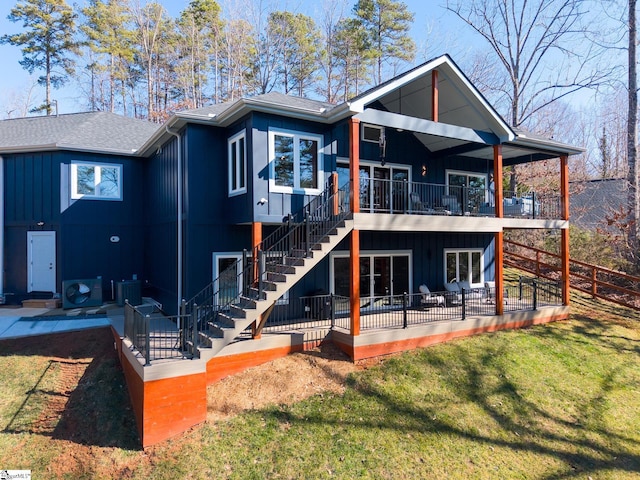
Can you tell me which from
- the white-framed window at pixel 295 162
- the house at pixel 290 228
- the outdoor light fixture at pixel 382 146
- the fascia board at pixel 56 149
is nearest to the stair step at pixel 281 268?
the house at pixel 290 228

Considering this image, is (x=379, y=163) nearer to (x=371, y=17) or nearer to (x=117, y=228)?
(x=117, y=228)

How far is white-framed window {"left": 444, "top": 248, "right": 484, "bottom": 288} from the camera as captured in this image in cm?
1427

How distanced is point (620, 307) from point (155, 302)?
16237 mm

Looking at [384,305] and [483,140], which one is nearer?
[483,140]

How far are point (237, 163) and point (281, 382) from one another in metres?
5.43

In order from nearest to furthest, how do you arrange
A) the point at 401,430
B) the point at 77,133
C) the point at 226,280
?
the point at 401,430
the point at 226,280
the point at 77,133

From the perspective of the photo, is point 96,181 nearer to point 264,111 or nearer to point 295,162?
point 264,111

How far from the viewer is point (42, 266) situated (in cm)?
1316

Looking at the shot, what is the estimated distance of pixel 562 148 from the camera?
13023 millimetres

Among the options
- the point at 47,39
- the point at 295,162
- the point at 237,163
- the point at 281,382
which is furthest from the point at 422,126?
the point at 47,39

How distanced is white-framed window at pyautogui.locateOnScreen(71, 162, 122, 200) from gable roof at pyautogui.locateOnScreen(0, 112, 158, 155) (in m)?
0.62

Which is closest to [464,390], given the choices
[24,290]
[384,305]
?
[384,305]

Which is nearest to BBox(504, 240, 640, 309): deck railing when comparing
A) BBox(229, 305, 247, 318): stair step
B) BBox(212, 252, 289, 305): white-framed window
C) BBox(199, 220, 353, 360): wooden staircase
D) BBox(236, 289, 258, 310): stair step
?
BBox(199, 220, 353, 360): wooden staircase

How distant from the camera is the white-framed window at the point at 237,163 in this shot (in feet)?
31.9
